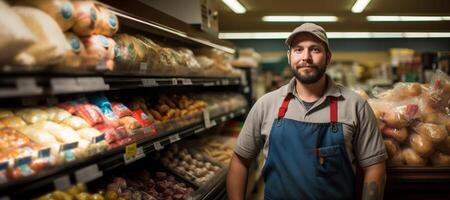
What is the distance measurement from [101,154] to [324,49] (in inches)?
52.6

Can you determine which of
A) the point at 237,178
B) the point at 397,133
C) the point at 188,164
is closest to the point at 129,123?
the point at 237,178

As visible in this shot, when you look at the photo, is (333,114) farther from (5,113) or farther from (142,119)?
(5,113)

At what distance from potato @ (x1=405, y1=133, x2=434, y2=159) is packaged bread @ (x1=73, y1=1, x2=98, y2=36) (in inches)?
76.5

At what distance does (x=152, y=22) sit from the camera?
2594mm

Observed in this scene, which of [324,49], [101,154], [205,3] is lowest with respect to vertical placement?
[101,154]

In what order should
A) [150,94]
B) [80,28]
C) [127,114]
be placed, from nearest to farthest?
[80,28]
[127,114]
[150,94]

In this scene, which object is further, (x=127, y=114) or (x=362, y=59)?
(x=362, y=59)

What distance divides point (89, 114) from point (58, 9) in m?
0.61

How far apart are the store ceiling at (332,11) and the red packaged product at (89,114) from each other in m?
4.11

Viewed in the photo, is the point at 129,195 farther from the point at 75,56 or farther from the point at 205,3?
the point at 205,3

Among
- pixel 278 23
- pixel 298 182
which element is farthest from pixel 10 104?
pixel 278 23

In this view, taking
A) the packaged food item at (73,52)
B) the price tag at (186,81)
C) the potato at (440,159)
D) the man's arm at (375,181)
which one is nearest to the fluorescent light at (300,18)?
the price tag at (186,81)

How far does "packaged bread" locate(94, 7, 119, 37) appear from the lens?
1.92 meters

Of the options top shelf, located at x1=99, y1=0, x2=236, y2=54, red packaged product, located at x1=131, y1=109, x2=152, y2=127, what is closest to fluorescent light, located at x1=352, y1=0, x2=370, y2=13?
top shelf, located at x1=99, y1=0, x2=236, y2=54
